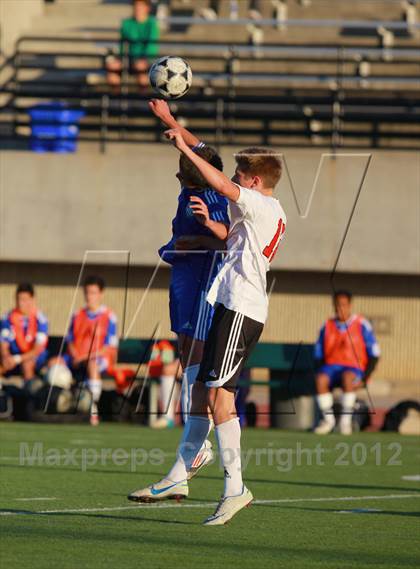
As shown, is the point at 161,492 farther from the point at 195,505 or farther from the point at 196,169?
the point at 196,169

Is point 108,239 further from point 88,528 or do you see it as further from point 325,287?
point 88,528

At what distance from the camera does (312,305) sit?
21.2m

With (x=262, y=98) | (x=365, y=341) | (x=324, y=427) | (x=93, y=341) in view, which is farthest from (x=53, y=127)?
(x=324, y=427)

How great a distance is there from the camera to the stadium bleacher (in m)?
21.4

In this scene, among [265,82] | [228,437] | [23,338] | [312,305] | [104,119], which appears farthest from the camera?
[265,82]

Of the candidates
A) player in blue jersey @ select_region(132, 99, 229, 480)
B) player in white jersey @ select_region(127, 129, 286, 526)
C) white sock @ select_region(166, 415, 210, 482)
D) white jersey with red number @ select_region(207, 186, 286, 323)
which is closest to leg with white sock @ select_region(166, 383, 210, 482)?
white sock @ select_region(166, 415, 210, 482)

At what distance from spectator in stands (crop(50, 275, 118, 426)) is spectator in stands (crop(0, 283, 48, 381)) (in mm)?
334

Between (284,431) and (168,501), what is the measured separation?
8.50 meters

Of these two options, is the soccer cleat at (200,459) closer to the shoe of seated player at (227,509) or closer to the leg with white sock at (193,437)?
the leg with white sock at (193,437)

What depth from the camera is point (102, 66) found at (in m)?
24.2

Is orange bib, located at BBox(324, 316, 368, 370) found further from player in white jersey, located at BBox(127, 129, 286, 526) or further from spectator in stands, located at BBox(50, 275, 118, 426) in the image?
player in white jersey, located at BBox(127, 129, 286, 526)

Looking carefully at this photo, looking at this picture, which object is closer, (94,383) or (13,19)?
(94,383)

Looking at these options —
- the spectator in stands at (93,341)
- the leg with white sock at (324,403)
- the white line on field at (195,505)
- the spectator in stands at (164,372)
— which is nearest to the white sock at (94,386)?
the spectator in stands at (93,341)

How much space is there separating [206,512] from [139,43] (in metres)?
15.5
